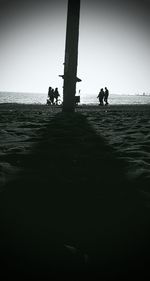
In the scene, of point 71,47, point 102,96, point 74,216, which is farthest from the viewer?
point 102,96

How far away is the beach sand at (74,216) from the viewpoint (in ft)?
4.86

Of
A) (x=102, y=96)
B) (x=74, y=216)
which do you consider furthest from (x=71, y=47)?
(x=102, y=96)

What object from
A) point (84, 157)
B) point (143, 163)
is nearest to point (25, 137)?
point (84, 157)

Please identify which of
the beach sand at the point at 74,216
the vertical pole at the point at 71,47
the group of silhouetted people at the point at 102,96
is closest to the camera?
the beach sand at the point at 74,216

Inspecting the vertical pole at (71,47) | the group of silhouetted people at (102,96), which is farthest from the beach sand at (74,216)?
the group of silhouetted people at (102,96)

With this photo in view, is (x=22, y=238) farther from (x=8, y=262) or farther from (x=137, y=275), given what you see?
(x=137, y=275)

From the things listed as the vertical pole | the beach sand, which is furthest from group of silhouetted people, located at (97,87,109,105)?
the beach sand

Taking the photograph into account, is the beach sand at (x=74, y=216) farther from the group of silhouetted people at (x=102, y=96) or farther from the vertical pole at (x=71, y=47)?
the group of silhouetted people at (x=102, y=96)

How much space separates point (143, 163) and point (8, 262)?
84.8 inches

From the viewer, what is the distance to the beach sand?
4.86ft

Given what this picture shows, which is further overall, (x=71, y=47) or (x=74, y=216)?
A: (x=71, y=47)

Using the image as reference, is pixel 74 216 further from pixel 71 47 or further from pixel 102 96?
pixel 102 96

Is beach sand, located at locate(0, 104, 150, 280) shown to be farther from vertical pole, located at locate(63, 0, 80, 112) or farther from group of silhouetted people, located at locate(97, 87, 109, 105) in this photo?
group of silhouetted people, located at locate(97, 87, 109, 105)

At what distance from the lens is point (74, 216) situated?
6.68 feet
